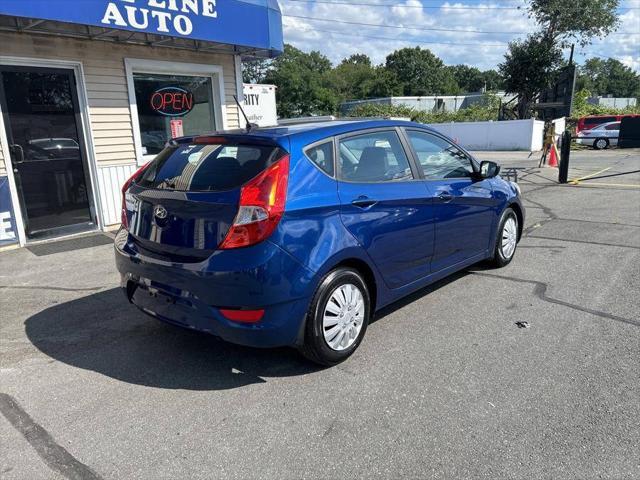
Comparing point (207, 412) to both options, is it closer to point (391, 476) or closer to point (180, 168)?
point (391, 476)

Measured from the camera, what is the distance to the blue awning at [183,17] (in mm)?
6156

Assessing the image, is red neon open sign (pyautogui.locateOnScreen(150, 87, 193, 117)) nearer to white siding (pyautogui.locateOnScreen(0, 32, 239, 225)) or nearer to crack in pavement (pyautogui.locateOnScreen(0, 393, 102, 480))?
white siding (pyautogui.locateOnScreen(0, 32, 239, 225))

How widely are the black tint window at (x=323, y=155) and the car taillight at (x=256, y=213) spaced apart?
0.40 metres

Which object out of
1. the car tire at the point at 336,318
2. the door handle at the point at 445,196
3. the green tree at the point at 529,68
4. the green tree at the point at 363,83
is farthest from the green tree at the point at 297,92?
the car tire at the point at 336,318

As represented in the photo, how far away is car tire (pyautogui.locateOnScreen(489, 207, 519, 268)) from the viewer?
5.33m

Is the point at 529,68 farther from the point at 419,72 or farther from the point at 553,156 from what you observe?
the point at 419,72

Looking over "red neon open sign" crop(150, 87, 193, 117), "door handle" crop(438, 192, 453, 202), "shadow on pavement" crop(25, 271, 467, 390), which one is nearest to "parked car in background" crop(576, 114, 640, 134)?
"red neon open sign" crop(150, 87, 193, 117)

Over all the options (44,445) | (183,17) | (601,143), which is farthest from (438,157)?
(601,143)

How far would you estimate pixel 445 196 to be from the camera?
4.30 meters

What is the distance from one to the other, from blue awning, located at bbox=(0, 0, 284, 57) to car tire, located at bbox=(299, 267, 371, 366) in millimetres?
5298

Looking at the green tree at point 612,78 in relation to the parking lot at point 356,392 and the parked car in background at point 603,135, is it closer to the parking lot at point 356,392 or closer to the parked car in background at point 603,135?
the parked car in background at point 603,135

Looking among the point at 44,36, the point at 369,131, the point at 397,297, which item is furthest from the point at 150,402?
the point at 44,36

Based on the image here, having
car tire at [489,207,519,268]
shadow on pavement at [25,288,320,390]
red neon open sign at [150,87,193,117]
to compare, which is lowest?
shadow on pavement at [25,288,320,390]

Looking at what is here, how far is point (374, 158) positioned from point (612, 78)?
146 m
